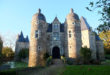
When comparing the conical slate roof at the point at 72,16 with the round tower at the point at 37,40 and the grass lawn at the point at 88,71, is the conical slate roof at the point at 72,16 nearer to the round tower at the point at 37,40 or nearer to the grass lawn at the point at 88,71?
the round tower at the point at 37,40

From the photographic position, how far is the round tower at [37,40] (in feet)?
77.0

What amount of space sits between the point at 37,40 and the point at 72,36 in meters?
7.70

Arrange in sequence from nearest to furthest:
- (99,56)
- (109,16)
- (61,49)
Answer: (109,16) < (61,49) < (99,56)

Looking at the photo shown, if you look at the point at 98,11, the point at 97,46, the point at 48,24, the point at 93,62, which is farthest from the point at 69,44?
the point at 98,11

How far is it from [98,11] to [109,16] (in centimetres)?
114

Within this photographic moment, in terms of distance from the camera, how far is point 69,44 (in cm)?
2480

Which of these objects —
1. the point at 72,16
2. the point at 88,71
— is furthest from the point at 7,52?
the point at 88,71

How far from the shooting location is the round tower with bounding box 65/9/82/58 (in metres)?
24.2

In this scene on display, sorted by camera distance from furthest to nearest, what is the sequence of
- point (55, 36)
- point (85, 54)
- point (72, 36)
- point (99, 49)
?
1. point (99, 49)
2. point (55, 36)
3. point (72, 36)
4. point (85, 54)

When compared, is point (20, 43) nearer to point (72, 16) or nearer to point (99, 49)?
point (72, 16)

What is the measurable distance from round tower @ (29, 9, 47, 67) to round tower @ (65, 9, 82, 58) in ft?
17.3

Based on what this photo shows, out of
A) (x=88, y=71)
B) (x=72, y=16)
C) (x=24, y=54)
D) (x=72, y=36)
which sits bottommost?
(x=88, y=71)

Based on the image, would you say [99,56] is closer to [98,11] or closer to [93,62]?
[93,62]

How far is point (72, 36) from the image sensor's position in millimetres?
24969
